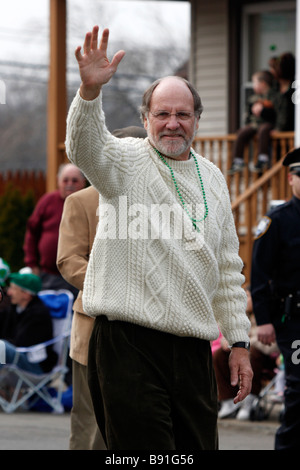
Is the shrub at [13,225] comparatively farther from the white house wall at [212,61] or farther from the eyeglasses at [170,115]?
the eyeglasses at [170,115]

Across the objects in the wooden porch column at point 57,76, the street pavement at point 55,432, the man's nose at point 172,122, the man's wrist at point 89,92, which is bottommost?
the street pavement at point 55,432

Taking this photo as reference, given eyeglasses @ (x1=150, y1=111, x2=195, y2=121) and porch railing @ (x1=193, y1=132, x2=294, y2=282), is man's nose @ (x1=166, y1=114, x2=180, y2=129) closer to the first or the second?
eyeglasses @ (x1=150, y1=111, x2=195, y2=121)

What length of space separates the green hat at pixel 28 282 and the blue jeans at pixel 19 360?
2.03 ft

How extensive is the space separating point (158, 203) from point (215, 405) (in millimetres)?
925

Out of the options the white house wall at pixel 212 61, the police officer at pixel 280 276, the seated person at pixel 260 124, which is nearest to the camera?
the police officer at pixel 280 276

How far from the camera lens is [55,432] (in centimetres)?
880

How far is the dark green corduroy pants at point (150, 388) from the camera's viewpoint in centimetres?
419

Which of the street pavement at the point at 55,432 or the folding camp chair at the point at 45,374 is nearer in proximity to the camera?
the street pavement at the point at 55,432

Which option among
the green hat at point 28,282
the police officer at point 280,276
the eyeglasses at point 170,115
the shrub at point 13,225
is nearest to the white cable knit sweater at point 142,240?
the eyeglasses at point 170,115

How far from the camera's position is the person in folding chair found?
10.2m

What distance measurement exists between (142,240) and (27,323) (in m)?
6.30

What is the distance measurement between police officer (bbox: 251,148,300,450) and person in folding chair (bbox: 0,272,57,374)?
387 centimetres

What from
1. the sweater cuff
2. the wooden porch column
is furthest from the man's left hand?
the wooden porch column

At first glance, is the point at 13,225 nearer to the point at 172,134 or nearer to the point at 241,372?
the point at 241,372
